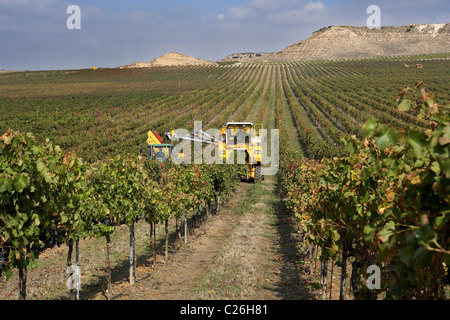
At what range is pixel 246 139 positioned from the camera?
883 inches

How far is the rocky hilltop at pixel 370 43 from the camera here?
142625mm

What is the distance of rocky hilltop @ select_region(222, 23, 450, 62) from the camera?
14262cm

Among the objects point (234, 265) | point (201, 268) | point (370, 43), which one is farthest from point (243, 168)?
point (370, 43)

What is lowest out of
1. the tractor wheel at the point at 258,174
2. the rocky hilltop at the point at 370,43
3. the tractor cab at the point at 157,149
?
the tractor wheel at the point at 258,174

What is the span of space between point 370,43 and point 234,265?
168778mm

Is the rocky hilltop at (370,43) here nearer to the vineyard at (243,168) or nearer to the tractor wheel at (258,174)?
the vineyard at (243,168)

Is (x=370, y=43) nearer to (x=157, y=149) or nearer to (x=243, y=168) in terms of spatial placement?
(x=157, y=149)

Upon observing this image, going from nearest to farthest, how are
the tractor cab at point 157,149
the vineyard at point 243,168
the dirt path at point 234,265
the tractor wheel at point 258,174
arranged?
the vineyard at point 243,168
the dirt path at point 234,265
the tractor wheel at point 258,174
the tractor cab at point 157,149

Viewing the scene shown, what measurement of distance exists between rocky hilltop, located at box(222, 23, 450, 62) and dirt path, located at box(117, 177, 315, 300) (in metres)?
125

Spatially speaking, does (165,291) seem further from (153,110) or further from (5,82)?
(5,82)

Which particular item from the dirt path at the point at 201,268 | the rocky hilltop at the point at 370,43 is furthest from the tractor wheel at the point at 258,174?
the rocky hilltop at the point at 370,43

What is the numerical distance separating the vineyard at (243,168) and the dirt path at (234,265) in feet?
2.43
